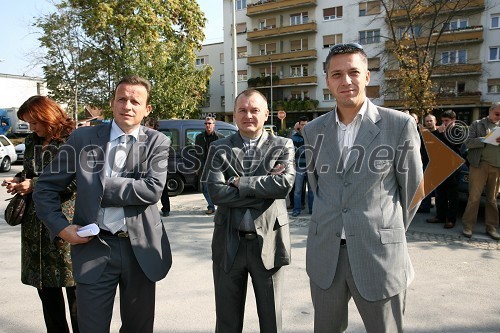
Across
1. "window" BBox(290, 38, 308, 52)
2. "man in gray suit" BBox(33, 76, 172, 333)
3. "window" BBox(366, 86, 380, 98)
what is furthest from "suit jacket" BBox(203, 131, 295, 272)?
"window" BBox(290, 38, 308, 52)

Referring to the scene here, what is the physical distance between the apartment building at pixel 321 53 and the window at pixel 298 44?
0.11 m

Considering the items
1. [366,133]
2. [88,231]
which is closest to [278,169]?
[366,133]

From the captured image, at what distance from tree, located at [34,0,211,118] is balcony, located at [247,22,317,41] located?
78.5 ft

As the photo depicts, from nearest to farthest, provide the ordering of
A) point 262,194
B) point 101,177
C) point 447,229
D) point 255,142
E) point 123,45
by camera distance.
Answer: point 101,177 < point 262,194 < point 255,142 < point 447,229 < point 123,45

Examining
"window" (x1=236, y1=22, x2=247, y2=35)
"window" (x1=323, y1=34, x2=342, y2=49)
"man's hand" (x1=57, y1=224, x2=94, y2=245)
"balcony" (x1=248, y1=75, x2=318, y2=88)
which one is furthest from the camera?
"window" (x1=236, y1=22, x2=247, y2=35)

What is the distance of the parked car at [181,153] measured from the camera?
10359mm

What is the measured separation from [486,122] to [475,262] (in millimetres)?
2352

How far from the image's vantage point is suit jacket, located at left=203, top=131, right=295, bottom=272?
257 centimetres

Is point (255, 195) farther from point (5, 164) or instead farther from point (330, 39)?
point (330, 39)

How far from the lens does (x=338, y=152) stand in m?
2.17

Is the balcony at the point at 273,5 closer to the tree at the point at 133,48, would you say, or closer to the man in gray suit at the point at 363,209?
the tree at the point at 133,48

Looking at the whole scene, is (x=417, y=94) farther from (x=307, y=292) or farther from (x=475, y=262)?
(x=307, y=292)

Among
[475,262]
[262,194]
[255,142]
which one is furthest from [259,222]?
[475,262]

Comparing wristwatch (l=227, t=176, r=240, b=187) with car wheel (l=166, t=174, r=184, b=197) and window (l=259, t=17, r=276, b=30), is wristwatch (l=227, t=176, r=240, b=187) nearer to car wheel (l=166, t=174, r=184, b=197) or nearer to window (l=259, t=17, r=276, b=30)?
car wheel (l=166, t=174, r=184, b=197)
